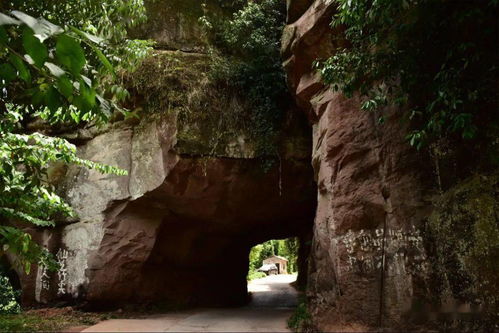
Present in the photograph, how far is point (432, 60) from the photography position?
4.26 metres


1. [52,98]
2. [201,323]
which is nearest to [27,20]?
[52,98]

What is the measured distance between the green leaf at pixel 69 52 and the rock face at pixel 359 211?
4.70 metres

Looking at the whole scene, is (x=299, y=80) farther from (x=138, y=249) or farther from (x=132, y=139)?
(x=138, y=249)

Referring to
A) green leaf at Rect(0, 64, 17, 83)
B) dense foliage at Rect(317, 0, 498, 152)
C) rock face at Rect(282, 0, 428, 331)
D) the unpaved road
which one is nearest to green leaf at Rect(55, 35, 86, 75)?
green leaf at Rect(0, 64, 17, 83)

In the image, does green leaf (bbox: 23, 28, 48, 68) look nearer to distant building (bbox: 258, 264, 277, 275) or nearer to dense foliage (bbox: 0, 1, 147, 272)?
dense foliage (bbox: 0, 1, 147, 272)

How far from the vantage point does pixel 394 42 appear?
13.9 feet

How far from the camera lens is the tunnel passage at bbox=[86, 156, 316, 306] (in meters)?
7.66

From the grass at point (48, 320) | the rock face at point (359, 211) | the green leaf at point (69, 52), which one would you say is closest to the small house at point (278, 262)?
the grass at point (48, 320)

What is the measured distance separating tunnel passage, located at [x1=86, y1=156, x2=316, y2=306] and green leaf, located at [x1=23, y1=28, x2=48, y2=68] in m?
6.47

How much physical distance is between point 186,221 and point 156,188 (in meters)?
1.55

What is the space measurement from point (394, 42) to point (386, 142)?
59.4 inches

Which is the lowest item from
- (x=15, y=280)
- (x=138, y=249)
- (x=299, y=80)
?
(x=15, y=280)

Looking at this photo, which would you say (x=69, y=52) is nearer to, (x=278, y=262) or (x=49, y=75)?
(x=49, y=75)

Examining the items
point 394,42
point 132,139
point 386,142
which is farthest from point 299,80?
point 132,139
